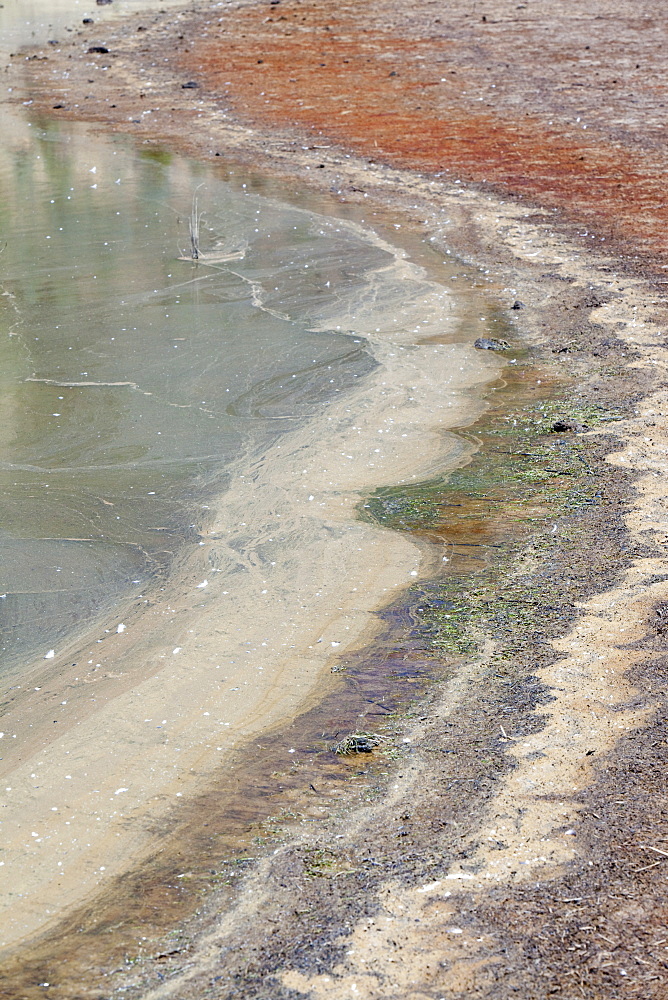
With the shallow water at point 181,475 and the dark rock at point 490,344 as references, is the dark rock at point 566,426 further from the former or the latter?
the dark rock at point 490,344

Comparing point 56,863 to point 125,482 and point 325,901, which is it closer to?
point 325,901

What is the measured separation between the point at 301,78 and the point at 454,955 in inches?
569

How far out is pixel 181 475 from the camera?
5754mm

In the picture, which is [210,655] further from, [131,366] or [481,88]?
[481,88]

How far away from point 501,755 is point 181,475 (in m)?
2.78

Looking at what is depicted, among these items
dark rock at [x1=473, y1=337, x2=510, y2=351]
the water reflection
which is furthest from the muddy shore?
the water reflection

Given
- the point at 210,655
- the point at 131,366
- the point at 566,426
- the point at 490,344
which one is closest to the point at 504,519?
the point at 566,426

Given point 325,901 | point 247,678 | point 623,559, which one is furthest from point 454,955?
point 623,559

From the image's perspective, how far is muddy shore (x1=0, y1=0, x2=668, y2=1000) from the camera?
2660 millimetres

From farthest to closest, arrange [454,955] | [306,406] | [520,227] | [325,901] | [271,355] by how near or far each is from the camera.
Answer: [520,227] < [271,355] < [306,406] < [325,901] < [454,955]

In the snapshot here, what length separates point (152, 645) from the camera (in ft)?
14.3

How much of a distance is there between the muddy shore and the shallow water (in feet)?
0.80

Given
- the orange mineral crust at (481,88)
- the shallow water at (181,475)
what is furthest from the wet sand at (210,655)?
the orange mineral crust at (481,88)

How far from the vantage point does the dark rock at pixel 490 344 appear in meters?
7.30
